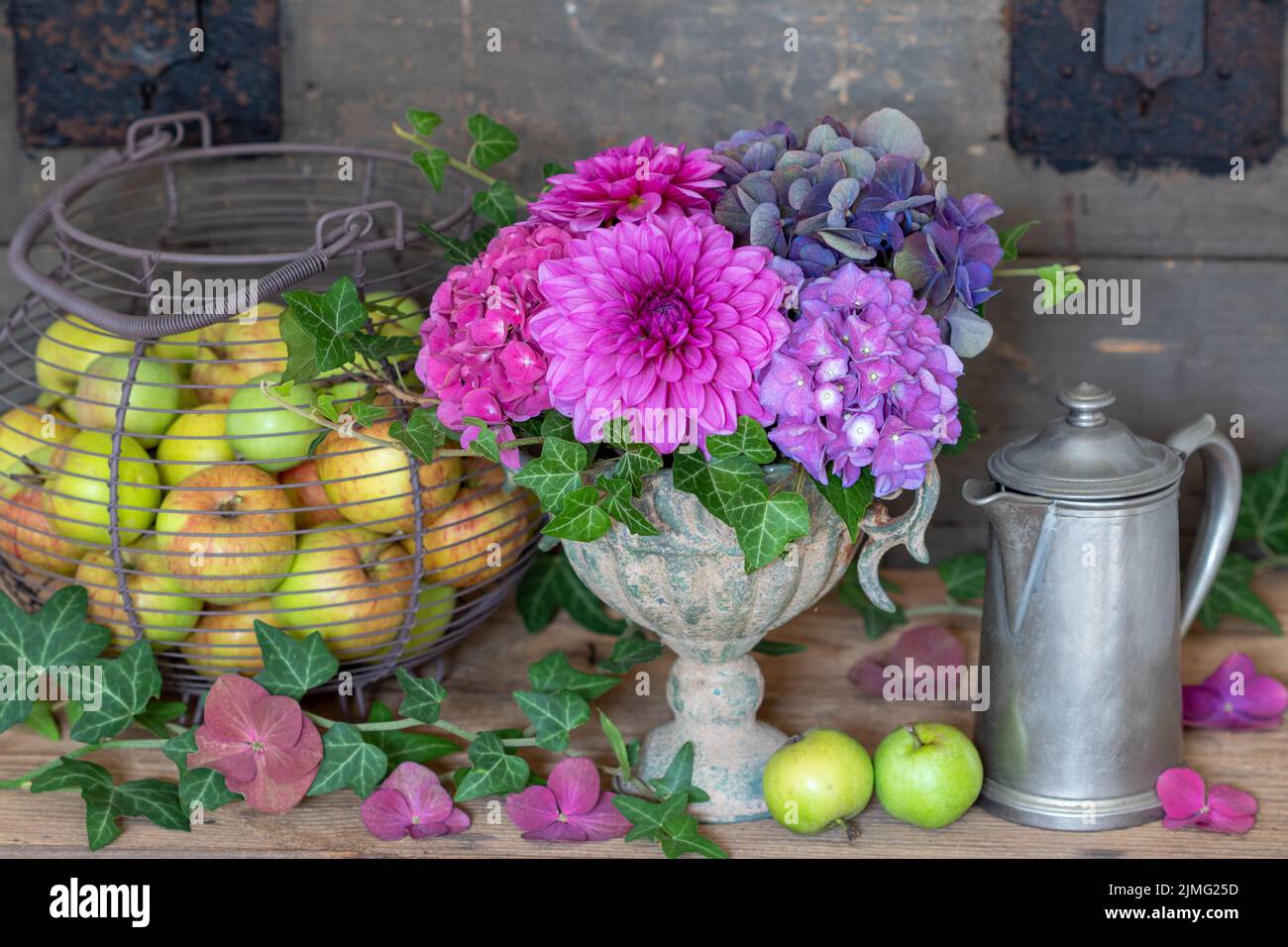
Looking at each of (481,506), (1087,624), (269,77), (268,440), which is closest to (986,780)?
(1087,624)

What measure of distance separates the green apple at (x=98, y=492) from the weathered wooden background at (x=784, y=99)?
421mm

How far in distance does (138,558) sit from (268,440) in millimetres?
147

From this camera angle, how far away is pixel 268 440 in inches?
40.7

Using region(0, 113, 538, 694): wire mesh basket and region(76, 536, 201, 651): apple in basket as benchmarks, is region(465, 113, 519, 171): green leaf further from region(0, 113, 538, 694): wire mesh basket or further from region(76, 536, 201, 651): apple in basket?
region(76, 536, 201, 651): apple in basket

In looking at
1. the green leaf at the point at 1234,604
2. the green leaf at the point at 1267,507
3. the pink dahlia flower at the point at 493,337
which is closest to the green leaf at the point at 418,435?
the pink dahlia flower at the point at 493,337

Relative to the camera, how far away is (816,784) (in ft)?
3.09

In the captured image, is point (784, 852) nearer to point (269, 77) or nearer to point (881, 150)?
point (881, 150)

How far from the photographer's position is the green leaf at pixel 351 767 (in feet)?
3.26

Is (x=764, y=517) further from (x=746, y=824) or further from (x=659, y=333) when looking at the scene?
(x=746, y=824)

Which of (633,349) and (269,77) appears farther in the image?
(269,77)

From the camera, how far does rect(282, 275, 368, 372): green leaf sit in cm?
90

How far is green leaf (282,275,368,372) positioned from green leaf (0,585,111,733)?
31cm

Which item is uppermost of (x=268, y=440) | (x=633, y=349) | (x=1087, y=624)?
(x=633, y=349)

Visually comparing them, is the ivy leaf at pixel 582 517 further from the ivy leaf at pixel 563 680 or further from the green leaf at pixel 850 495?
the ivy leaf at pixel 563 680
